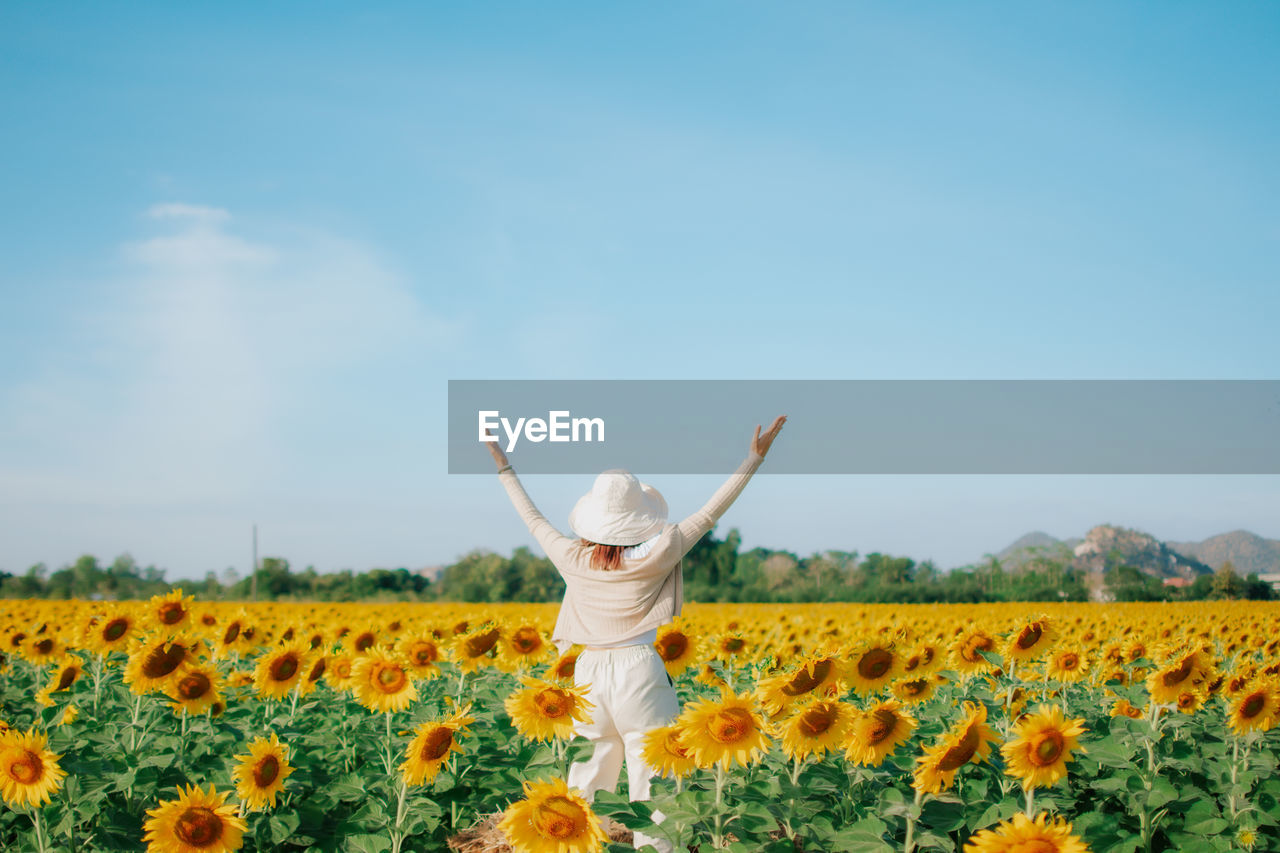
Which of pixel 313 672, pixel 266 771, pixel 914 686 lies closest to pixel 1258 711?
pixel 914 686

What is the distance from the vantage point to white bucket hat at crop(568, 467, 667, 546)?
188 inches

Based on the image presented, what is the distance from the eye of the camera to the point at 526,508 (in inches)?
210

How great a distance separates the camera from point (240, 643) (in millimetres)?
7766

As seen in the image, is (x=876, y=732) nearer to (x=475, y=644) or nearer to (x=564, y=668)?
(x=564, y=668)

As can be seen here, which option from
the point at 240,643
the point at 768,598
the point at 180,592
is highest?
the point at 180,592

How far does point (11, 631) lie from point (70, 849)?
584 cm

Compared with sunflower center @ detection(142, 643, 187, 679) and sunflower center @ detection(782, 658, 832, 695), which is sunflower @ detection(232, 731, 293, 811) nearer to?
sunflower center @ detection(142, 643, 187, 679)

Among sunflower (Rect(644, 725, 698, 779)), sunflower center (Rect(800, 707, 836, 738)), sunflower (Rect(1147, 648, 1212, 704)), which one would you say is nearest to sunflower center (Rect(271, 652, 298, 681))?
sunflower (Rect(644, 725, 698, 779))

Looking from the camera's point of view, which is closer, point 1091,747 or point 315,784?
point 1091,747

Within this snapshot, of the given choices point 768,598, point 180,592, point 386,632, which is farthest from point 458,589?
point 180,592

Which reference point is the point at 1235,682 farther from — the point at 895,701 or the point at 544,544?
the point at 544,544

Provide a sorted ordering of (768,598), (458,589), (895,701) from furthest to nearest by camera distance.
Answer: (458,589) → (768,598) → (895,701)

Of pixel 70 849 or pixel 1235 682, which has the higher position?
pixel 1235 682

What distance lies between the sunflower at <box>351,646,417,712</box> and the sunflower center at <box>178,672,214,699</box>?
94 cm
